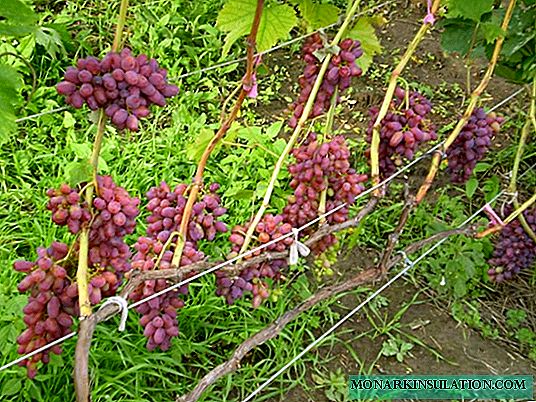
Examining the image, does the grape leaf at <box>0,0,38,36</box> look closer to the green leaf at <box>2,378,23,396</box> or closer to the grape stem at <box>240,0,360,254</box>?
the grape stem at <box>240,0,360,254</box>

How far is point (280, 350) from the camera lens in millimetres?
1895

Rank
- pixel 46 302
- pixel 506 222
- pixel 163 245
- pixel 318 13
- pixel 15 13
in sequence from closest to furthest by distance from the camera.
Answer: pixel 15 13 < pixel 46 302 < pixel 163 245 < pixel 318 13 < pixel 506 222

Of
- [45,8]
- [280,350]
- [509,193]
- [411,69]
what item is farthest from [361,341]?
Result: [45,8]

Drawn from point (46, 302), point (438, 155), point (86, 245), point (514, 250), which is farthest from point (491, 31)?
point (46, 302)

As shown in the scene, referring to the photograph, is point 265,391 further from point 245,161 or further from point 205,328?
point 245,161

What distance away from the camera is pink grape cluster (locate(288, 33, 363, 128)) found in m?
1.54

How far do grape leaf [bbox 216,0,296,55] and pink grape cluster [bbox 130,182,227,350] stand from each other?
12.7 inches

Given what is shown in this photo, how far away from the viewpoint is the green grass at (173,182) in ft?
5.72

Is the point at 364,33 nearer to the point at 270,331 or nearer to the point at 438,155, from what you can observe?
the point at 438,155

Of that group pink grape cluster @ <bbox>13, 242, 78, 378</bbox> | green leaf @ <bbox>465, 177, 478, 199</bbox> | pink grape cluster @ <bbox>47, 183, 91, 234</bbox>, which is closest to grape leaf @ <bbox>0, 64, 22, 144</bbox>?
pink grape cluster @ <bbox>47, 183, 91, 234</bbox>

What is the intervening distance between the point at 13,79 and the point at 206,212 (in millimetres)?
529

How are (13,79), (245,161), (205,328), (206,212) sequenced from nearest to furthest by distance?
(13,79), (206,212), (205,328), (245,161)

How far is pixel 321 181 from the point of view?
5.20 feet

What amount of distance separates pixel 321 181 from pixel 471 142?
21.1 inches
